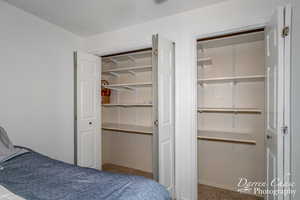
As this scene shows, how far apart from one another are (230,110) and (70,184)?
207cm

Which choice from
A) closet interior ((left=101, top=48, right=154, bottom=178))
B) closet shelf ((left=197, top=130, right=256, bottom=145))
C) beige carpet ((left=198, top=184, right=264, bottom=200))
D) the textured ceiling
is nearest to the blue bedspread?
closet shelf ((left=197, top=130, right=256, bottom=145))

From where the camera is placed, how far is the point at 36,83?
2266 mm

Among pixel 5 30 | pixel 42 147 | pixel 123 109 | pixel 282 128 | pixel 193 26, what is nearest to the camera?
pixel 282 128

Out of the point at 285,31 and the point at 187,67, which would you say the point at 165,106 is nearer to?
the point at 187,67

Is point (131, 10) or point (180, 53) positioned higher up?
point (131, 10)

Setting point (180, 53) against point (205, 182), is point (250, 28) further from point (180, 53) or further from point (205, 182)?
point (205, 182)

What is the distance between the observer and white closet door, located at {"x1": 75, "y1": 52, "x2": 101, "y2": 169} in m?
2.64

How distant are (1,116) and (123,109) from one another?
1.92 meters

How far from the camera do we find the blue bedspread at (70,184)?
102 cm

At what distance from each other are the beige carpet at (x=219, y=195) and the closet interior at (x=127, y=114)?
3.19 ft

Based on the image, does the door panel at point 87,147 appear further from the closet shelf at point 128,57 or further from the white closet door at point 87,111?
the closet shelf at point 128,57

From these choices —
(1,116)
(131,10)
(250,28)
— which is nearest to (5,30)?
(1,116)

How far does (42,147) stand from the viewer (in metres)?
2.34

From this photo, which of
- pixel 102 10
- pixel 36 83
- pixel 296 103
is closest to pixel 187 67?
pixel 296 103
